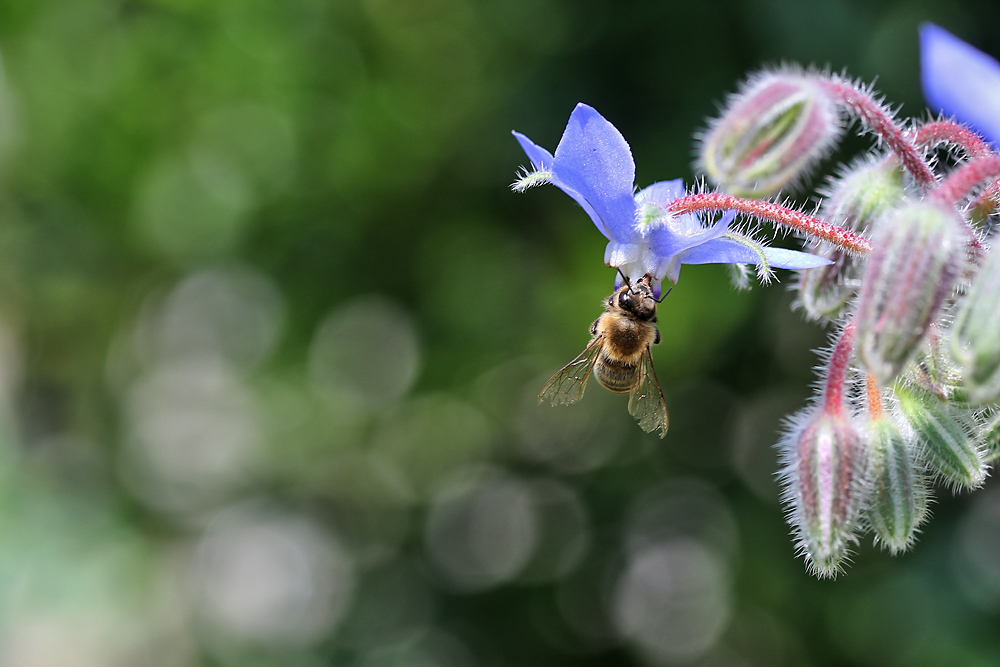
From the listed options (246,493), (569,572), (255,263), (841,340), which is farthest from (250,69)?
(841,340)

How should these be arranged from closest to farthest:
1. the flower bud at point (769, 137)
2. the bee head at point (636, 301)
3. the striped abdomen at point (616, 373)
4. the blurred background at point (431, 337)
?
the flower bud at point (769, 137)
the bee head at point (636, 301)
the striped abdomen at point (616, 373)
the blurred background at point (431, 337)

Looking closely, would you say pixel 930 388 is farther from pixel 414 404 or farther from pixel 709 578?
pixel 414 404

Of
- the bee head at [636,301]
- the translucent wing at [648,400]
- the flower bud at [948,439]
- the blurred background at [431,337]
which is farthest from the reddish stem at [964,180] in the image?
the blurred background at [431,337]

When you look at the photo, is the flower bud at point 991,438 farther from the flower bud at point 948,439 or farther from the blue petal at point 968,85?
the blue petal at point 968,85

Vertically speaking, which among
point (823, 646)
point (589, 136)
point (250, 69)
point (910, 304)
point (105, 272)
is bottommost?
point (823, 646)

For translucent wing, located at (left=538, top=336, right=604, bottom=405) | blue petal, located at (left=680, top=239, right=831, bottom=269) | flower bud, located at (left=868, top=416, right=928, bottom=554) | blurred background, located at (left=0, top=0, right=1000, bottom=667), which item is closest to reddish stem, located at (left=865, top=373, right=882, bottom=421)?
flower bud, located at (left=868, top=416, right=928, bottom=554)

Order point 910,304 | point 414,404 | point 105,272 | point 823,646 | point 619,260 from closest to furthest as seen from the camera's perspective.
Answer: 1. point 910,304
2. point 619,260
3. point 823,646
4. point 414,404
5. point 105,272

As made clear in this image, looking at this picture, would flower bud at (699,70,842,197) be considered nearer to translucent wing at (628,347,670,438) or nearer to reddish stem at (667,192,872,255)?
reddish stem at (667,192,872,255)
